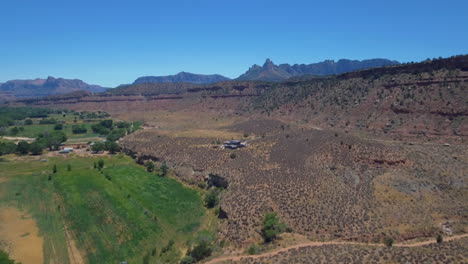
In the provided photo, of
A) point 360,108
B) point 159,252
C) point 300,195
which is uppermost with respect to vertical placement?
point 360,108

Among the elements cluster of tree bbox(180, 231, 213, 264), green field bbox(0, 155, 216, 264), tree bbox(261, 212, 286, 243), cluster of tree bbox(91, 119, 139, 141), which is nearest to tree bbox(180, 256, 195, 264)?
cluster of tree bbox(180, 231, 213, 264)

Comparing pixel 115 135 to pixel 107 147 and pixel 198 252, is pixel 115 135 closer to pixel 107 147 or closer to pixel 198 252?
pixel 107 147

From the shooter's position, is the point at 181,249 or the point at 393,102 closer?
the point at 181,249

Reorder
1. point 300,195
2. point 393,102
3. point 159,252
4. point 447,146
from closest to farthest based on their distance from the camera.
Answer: point 159,252, point 300,195, point 447,146, point 393,102

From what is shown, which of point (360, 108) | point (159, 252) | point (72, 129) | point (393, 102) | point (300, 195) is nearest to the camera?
point (159, 252)

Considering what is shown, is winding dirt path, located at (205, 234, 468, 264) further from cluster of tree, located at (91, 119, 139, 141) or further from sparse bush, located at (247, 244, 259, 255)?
cluster of tree, located at (91, 119, 139, 141)

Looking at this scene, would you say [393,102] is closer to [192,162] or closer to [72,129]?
[192,162]

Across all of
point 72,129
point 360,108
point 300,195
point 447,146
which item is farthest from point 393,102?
point 72,129

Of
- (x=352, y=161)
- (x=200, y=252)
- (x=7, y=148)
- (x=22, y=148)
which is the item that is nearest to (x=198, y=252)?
(x=200, y=252)
